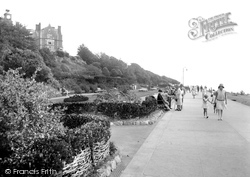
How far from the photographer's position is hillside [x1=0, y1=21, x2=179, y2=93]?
26.2 meters

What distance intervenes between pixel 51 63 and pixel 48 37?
58729 mm

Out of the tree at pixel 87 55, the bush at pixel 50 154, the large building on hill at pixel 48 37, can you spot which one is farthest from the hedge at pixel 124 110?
the large building on hill at pixel 48 37

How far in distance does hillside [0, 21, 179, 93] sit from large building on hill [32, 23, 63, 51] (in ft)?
84.5

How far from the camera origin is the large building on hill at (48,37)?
9288cm

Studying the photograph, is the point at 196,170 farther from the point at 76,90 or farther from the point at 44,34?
the point at 44,34

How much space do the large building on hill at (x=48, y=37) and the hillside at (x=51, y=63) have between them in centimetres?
2576

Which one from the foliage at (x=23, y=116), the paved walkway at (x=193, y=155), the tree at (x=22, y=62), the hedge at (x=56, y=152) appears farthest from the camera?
the tree at (x=22, y=62)

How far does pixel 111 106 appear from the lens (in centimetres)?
1024

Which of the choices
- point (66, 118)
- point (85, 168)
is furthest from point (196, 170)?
point (66, 118)

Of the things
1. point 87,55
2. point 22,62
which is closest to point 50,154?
point 22,62

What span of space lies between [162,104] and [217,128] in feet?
19.2

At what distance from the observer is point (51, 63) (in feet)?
133

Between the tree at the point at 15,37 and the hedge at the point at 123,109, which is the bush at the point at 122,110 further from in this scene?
the tree at the point at 15,37

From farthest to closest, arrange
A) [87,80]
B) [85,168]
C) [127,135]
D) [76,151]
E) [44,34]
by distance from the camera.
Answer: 1. [44,34]
2. [87,80]
3. [127,135]
4. [85,168]
5. [76,151]
